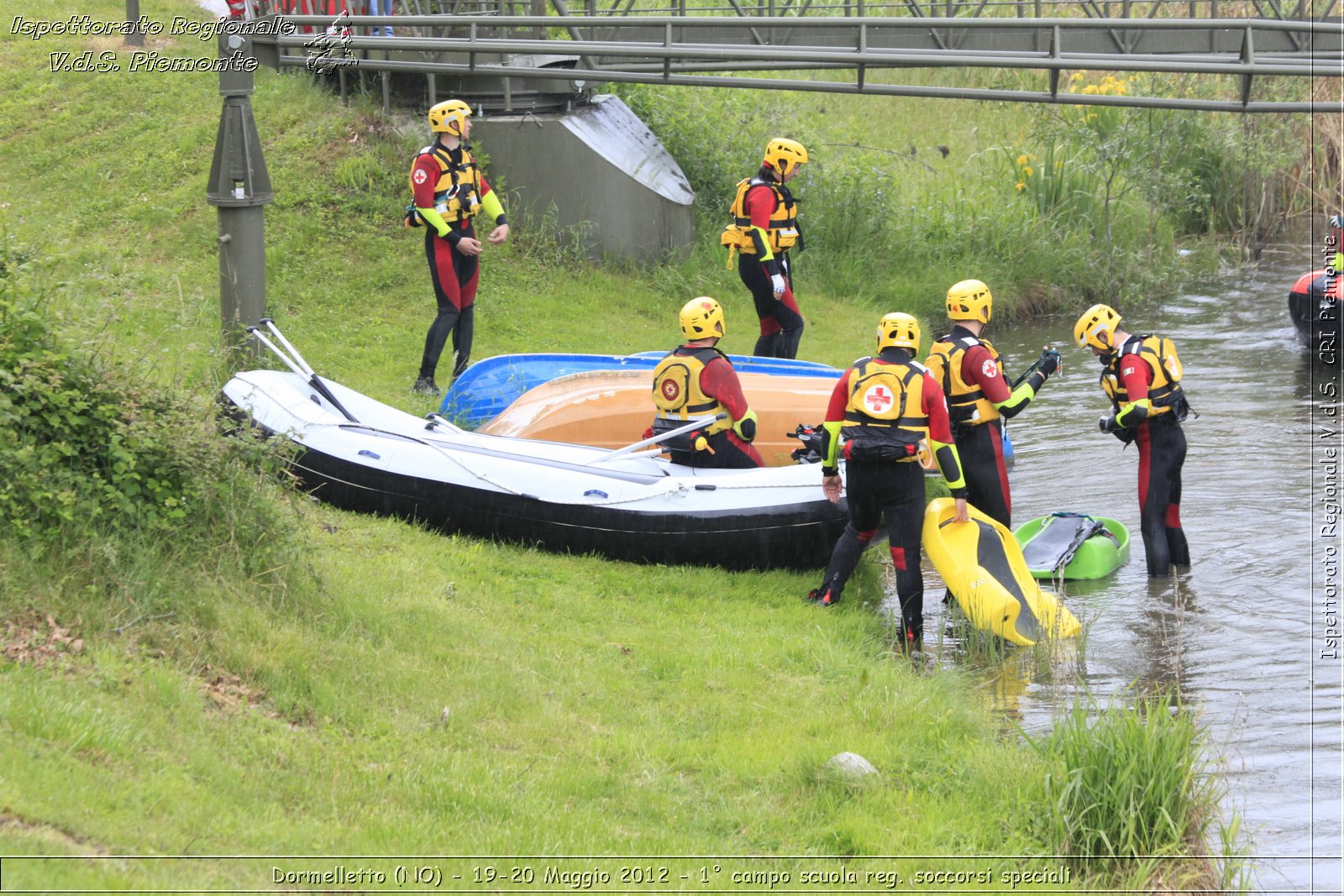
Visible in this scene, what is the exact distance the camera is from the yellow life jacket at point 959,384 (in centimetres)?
837

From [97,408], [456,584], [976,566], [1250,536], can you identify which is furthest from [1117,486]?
[97,408]

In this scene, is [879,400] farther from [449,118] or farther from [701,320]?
[449,118]

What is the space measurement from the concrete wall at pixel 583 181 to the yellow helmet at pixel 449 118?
3.86m

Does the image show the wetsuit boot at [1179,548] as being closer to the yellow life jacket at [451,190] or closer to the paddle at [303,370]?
the paddle at [303,370]

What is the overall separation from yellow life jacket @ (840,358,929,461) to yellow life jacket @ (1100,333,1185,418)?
182 centimetres

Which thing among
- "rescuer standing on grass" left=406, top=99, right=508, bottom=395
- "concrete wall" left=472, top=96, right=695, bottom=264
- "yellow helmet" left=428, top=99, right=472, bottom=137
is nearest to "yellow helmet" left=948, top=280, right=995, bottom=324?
"rescuer standing on grass" left=406, top=99, right=508, bottom=395

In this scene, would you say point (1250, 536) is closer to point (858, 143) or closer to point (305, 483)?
point (305, 483)

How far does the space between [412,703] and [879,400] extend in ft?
9.81

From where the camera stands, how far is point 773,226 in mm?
11531

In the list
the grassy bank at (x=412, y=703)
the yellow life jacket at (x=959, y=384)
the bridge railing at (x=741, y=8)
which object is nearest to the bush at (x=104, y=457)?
the grassy bank at (x=412, y=703)

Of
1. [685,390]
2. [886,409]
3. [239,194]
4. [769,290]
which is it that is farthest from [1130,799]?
[769,290]

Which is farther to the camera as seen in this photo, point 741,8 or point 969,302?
point 741,8

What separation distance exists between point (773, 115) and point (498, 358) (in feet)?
29.2

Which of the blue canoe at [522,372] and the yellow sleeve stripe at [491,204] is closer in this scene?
the blue canoe at [522,372]
